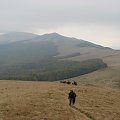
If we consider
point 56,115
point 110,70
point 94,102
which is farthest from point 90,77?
point 56,115

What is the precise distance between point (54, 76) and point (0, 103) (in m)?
136

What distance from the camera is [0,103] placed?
4294 cm

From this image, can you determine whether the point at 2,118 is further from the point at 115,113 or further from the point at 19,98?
the point at 115,113

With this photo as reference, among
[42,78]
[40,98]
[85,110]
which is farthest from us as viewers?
[42,78]

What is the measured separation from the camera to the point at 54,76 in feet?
588

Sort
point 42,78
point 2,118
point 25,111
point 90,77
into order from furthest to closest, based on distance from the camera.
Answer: point 42,78 < point 90,77 < point 25,111 < point 2,118

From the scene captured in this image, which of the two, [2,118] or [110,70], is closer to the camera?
[2,118]

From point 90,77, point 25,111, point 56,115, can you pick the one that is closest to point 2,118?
point 25,111

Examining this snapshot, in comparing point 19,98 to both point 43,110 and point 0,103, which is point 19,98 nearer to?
point 0,103

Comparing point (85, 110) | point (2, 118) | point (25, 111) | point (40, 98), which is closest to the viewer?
point (2, 118)

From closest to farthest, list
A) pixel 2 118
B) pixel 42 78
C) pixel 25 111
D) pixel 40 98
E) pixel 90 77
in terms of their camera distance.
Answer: pixel 2 118, pixel 25 111, pixel 40 98, pixel 90 77, pixel 42 78

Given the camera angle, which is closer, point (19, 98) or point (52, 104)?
point (52, 104)

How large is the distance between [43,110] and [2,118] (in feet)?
16.5

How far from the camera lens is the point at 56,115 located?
124 feet
